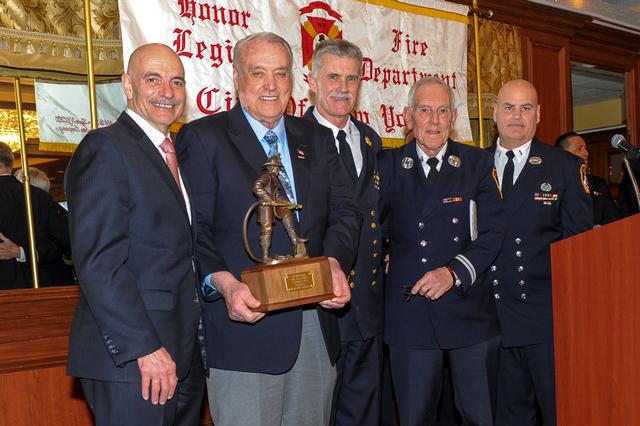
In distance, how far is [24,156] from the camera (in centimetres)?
387

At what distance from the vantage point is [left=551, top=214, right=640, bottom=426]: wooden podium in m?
2.50

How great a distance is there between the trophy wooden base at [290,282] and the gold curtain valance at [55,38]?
2.34 meters

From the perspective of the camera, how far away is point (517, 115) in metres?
3.43

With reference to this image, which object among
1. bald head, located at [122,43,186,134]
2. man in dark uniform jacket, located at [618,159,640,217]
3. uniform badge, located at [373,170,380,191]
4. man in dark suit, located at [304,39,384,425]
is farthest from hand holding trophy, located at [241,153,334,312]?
man in dark uniform jacket, located at [618,159,640,217]

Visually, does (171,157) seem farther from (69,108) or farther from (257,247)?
(69,108)

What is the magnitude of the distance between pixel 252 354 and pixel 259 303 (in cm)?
25

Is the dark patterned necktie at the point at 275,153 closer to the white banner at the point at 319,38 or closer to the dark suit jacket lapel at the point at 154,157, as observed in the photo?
the dark suit jacket lapel at the point at 154,157

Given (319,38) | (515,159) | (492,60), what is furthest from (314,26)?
(492,60)

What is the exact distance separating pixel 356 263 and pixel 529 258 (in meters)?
0.94

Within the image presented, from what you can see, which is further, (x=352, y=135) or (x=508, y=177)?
(x=508, y=177)

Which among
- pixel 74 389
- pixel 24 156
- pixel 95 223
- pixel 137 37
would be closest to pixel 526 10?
pixel 137 37

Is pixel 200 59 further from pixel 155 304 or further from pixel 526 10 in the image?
pixel 526 10

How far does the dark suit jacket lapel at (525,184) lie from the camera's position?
129 inches

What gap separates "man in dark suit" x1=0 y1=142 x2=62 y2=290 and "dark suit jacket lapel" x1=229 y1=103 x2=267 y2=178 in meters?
2.22
